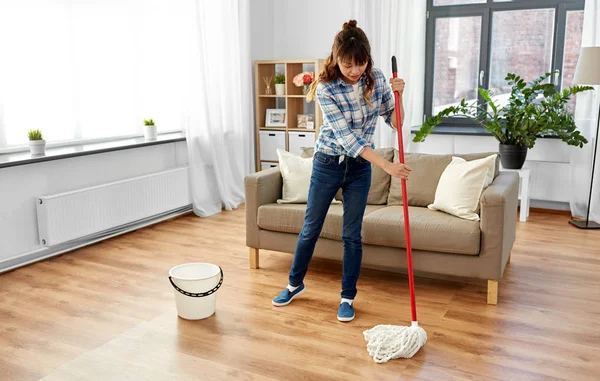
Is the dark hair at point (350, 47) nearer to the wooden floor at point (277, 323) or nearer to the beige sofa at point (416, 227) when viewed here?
the beige sofa at point (416, 227)

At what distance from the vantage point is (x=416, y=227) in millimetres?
3080

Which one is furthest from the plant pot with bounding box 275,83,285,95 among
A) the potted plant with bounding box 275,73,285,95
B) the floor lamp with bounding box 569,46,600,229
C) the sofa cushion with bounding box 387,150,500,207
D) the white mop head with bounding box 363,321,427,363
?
the white mop head with bounding box 363,321,427,363

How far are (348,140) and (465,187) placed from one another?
893 millimetres

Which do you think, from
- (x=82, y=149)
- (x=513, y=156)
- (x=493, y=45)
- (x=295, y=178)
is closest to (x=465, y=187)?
(x=295, y=178)

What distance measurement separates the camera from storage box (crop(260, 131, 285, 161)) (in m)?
5.74

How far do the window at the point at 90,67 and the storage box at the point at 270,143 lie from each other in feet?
3.06

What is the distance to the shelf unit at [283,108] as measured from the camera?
18.4 ft

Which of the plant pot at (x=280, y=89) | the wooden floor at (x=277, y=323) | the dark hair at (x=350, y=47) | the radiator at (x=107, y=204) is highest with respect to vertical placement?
the dark hair at (x=350, y=47)

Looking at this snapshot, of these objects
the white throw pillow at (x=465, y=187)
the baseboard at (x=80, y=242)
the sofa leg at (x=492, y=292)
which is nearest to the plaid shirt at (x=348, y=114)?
the white throw pillow at (x=465, y=187)

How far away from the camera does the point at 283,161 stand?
145 inches

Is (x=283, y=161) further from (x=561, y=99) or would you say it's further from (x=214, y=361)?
A: (x=561, y=99)

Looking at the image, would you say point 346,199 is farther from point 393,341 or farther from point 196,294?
point 196,294

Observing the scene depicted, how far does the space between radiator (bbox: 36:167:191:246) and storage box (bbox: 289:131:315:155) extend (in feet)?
3.82

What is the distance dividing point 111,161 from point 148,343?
2040 millimetres
